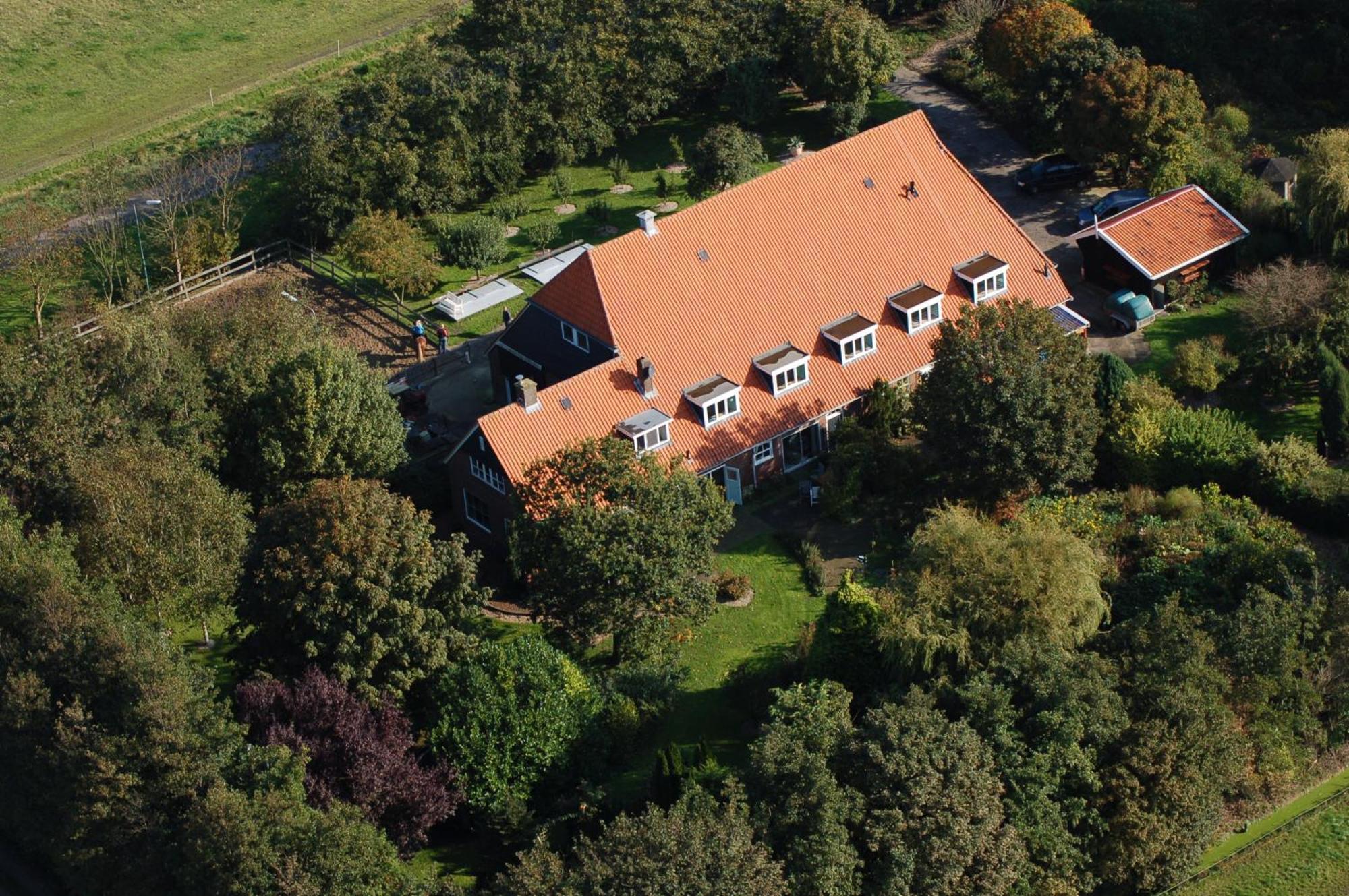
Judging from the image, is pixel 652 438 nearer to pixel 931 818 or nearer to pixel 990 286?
pixel 990 286

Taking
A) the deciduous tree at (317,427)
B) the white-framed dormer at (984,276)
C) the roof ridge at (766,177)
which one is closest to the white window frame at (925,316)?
the white-framed dormer at (984,276)

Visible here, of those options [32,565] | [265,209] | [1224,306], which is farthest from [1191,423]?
[265,209]

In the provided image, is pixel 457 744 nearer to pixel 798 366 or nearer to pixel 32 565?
pixel 32 565

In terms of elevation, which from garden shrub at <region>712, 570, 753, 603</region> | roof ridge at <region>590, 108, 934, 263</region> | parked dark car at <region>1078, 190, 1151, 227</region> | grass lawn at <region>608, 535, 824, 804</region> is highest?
roof ridge at <region>590, 108, 934, 263</region>

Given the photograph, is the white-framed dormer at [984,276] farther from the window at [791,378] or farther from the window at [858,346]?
the window at [791,378]

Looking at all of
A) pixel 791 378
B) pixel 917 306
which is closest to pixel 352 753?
pixel 791 378

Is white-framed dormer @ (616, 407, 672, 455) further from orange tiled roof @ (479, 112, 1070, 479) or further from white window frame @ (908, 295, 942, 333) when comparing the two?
white window frame @ (908, 295, 942, 333)

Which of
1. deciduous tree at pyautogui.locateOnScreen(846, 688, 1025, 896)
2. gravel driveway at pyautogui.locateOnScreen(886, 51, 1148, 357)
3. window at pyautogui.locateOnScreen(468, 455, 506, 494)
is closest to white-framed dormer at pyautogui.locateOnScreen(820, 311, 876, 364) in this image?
gravel driveway at pyautogui.locateOnScreen(886, 51, 1148, 357)
